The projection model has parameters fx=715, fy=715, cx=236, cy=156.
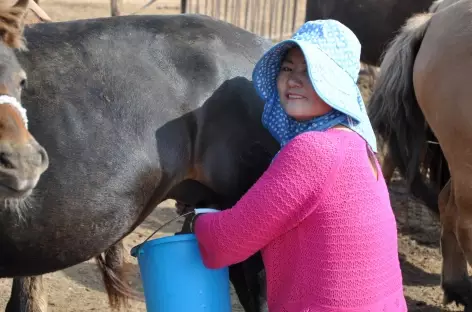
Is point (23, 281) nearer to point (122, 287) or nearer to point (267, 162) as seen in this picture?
point (122, 287)

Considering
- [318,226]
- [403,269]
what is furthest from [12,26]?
[403,269]

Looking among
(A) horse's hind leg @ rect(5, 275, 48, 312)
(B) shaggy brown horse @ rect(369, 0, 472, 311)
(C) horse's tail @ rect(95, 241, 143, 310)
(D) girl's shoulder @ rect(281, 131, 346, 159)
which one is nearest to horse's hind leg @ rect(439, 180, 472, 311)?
(B) shaggy brown horse @ rect(369, 0, 472, 311)

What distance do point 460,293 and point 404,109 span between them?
111 cm

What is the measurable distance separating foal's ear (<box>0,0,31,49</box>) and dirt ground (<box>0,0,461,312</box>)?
1.34m

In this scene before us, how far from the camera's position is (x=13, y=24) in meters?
2.38

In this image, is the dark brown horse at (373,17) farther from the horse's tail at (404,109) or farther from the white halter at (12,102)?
the white halter at (12,102)

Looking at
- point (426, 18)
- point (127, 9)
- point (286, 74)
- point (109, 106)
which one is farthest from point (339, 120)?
point (127, 9)

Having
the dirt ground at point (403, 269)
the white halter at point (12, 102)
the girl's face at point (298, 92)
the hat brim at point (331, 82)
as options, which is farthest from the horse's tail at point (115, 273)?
the hat brim at point (331, 82)

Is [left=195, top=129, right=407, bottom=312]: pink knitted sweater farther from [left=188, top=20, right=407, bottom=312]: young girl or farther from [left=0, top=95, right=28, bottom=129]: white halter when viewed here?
[left=0, top=95, right=28, bottom=129]: white halter

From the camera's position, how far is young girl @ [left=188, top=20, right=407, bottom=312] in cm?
207

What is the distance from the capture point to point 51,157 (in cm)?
249

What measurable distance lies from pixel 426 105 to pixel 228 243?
2033 millimetres

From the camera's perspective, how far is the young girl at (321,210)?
2068 millimetres

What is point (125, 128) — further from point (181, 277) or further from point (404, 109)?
point (404, 109)
